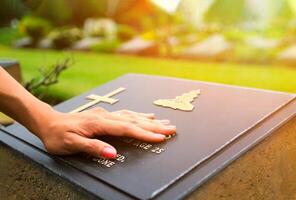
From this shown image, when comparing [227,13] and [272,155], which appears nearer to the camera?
[272,155]

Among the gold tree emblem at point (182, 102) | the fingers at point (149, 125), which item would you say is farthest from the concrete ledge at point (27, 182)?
the gold tree emblem at point (182, 102)

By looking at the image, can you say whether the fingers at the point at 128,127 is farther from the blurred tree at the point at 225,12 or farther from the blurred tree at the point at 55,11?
the blurred tree at the point at 55,11

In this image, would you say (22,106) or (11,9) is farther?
(11,9)

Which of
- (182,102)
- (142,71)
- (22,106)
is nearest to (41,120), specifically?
(22,106)

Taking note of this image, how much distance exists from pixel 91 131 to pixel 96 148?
0.09m

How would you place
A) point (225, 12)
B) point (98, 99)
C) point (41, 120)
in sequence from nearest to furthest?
point (41, 120) → point (98, 99) → point (225, 12)

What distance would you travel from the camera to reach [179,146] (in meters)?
1.29

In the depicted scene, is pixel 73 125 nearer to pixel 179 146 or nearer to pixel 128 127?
pixel 128 127

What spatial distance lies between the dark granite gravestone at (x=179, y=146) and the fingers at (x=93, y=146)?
1.0 inches

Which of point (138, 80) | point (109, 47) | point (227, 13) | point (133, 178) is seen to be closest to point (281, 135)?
point (133, 178)

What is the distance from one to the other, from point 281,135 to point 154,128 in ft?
1.46

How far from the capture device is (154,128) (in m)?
1.35

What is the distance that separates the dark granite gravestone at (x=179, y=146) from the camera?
112cm

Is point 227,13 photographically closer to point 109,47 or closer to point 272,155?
point 109,47
